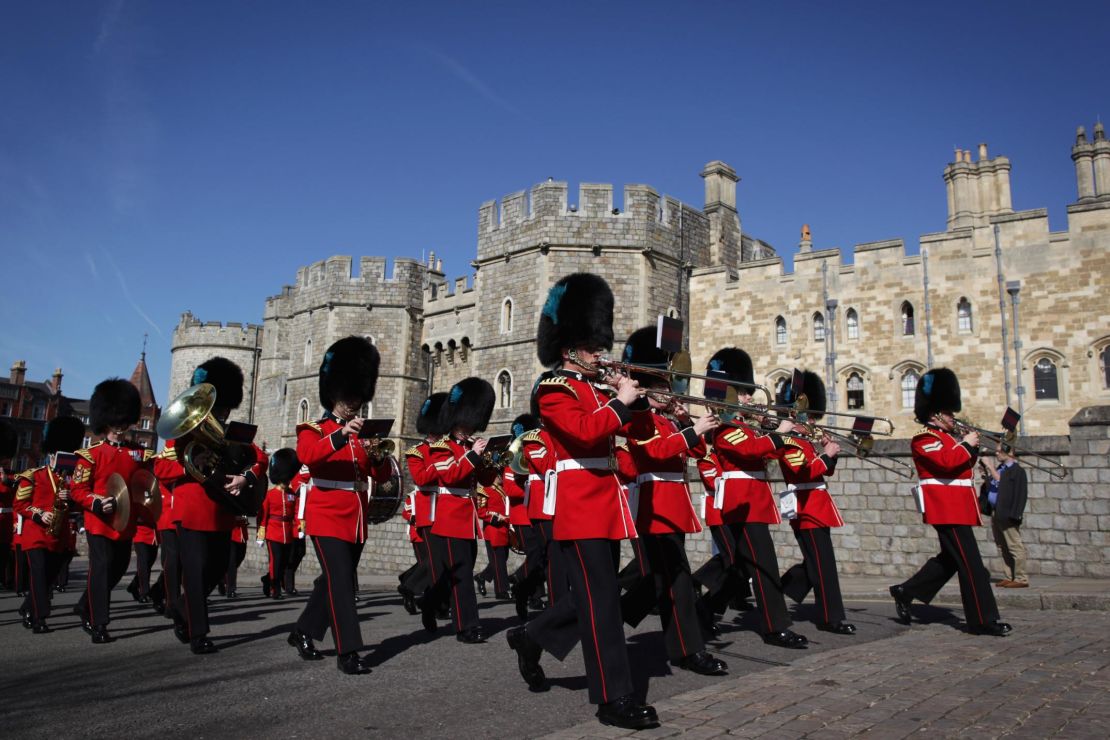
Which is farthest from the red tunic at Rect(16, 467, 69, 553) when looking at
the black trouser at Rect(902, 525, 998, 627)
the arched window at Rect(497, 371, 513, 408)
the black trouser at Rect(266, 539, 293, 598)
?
the arched window at Rect(497, 371, 513, 408)

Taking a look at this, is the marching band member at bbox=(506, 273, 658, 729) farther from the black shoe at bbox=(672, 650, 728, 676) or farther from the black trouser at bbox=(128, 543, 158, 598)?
the black trouser at bbox=(128, 543, 158, 598)

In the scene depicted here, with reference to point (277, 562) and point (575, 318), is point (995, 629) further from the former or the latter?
point (277, 562)

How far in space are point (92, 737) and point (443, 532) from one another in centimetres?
358

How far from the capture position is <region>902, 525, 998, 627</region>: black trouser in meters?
6.78

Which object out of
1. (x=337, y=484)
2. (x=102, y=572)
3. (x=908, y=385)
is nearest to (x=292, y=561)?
(x=102, y=572)

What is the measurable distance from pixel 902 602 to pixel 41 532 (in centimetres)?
821

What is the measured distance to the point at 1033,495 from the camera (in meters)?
10.9

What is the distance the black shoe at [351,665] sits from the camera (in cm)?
554

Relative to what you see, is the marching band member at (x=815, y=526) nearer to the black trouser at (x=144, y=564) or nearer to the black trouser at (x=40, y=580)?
the black trouser at (x=40, y=580)

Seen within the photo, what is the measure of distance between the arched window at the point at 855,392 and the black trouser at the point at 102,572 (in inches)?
877

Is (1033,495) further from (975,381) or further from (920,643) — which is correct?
(975,381)

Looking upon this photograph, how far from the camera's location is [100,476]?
7.83m

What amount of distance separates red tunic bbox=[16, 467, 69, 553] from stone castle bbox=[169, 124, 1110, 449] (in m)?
17.0

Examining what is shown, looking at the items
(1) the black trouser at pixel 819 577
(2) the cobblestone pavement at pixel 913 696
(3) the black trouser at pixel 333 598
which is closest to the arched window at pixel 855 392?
(1) the black trouser at pixel 819 577
